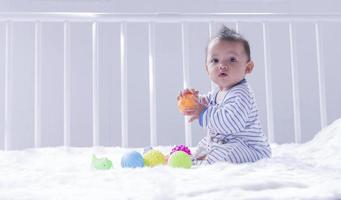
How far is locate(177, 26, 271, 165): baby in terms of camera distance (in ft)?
3.71

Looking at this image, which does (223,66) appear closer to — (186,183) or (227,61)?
(227,61)

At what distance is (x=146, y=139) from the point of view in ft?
7.54

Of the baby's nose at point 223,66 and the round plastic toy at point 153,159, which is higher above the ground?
the baby's nose at point 223,66

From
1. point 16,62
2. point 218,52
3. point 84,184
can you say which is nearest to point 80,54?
point 16,62

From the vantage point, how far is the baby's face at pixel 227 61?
120 cm

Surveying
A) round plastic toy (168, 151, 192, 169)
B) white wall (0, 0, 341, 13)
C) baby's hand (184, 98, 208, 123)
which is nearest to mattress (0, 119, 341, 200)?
round plastic toy (168, 151, 192, 169)

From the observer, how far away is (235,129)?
44.7 inches

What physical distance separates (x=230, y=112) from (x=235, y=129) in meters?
0.04

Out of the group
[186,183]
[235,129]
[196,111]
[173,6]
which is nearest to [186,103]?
[196,111]

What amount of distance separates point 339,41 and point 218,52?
1.42 m

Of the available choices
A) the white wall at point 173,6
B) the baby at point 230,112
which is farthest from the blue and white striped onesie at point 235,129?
the white wall at point 173,6

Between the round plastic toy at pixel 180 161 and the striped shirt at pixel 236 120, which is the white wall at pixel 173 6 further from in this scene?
the round plastic toy at pixel 180 161

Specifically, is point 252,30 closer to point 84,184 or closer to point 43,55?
point 43,55

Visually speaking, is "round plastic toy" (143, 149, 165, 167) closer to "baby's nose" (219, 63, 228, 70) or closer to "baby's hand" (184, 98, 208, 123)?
"baby's hand" (184, 98, 208, 123)
